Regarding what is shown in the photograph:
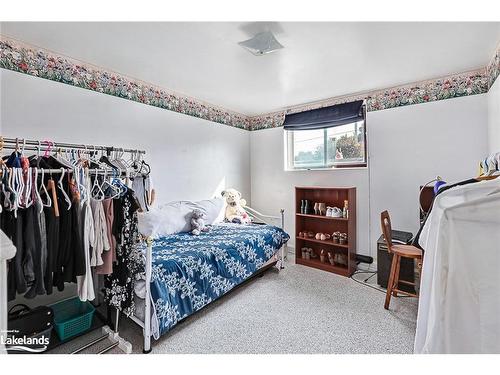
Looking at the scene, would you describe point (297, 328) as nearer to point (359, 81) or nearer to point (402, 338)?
point (402, 338)

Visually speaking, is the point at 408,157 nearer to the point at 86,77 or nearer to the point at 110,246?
the point at 110,246

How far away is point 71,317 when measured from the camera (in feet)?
5.99

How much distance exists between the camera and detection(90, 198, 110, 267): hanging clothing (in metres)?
1.57

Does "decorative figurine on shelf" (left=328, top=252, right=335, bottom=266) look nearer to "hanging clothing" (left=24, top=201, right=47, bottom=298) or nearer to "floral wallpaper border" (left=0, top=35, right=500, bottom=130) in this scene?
"floral wallpaper border" (left=0, top=35, right=500, bottom=130)

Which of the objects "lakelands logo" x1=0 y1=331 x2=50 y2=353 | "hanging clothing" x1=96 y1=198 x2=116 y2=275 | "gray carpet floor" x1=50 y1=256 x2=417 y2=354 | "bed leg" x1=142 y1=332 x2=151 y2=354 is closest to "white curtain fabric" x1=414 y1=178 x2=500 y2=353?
"gray carpet floor" x1=50 y1=256 x2=417 y2=354

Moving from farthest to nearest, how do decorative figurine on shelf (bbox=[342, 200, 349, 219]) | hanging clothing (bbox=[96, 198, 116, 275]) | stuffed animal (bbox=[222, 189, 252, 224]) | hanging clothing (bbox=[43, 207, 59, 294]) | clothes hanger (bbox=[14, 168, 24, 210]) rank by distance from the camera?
stuffed animal (bbox=[222, 189, 252, 224]), decorative figurine on shelf (bbox=[342, 200, 349, 219]), hanging clothing (bbox=[96, 198, 116, 275]), hanging clothing (bbox=[43, 207, 59, 294]), clothes hanger (bbox=[14, 168, 24, 210])

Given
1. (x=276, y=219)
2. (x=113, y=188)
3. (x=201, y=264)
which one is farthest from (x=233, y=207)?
(x=113, y=188)

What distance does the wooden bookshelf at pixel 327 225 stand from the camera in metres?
3.11

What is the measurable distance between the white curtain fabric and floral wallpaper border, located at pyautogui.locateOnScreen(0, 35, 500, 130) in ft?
6.73

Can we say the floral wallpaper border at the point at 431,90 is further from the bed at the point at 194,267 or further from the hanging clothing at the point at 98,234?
the hanging clothing at the point at 98,234

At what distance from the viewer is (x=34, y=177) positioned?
1.38 metres

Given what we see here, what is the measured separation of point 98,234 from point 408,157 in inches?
133
